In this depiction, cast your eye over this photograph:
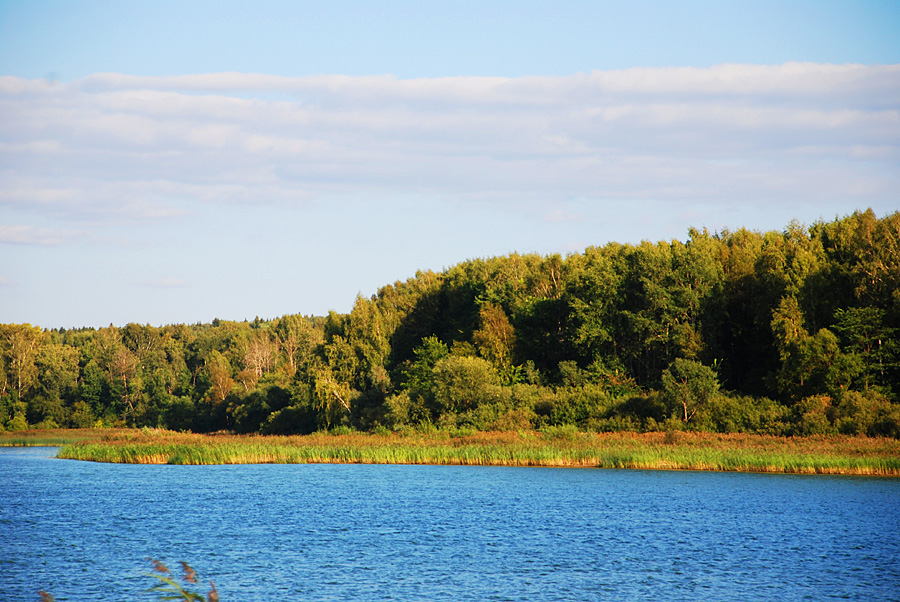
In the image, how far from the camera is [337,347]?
75.8 m

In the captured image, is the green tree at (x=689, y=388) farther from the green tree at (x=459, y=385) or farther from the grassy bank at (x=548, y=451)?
the green tree at (x=459, y=385)

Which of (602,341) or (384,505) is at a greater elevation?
(602,341)

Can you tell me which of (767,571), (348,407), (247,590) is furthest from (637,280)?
(247,590)

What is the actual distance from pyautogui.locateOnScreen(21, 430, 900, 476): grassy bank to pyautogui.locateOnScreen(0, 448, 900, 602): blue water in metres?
1.24

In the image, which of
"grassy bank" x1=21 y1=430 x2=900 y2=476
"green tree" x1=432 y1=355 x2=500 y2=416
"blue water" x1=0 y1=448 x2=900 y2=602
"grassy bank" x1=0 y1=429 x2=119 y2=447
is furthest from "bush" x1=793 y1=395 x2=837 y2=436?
"grassy bank" x1=0 y1=429 x2=119 y2=447

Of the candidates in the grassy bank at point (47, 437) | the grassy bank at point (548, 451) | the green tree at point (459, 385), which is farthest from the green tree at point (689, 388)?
the grassy bank at point (47, 437)

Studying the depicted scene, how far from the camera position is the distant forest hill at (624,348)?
50.8 m

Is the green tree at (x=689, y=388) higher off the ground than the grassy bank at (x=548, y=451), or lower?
higher

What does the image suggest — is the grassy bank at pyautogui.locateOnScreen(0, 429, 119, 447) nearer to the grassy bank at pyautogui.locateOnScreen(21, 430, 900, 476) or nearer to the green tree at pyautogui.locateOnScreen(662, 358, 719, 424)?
the grassy bank at pyautogui.locateOnScreen(21, 430, 900, 476)

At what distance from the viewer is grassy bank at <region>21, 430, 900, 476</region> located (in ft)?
132

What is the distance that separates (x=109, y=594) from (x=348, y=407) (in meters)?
50.4

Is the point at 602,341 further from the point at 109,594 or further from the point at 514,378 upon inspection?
the point at 109,594

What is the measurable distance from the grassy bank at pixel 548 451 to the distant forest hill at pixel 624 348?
Result: 11.7 feet

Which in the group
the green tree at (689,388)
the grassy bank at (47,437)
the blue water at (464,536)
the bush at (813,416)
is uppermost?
the green tree at (689,388)
